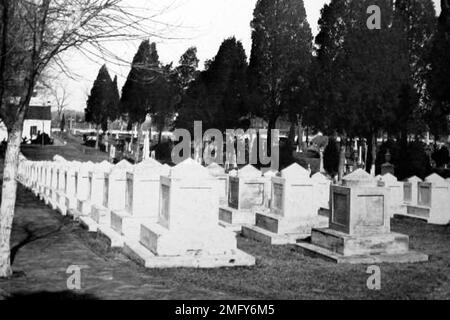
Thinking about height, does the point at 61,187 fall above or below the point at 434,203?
above

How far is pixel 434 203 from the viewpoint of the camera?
16219mm

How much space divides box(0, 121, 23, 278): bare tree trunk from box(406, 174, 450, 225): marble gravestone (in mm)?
12257

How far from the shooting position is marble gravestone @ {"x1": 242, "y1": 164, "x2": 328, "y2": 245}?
1214 centimetres

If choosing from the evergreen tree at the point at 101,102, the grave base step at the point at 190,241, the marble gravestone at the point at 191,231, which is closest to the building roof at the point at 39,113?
the evergreen tree at the point at 101,102

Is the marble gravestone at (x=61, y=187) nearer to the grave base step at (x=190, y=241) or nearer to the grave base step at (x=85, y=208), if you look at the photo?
the grave base step at (x=85, y=208)

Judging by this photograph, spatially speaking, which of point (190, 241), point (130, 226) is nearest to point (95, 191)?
point (130, 226)

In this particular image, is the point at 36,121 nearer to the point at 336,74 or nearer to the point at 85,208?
the point at 336,74

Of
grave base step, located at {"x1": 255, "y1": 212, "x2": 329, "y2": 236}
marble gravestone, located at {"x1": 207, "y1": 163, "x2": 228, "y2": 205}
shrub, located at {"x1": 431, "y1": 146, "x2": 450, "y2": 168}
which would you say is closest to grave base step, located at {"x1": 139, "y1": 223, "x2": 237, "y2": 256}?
grave base step, located at {"x1": 255, "y1": 212, "x2": 329, "y2": 236}

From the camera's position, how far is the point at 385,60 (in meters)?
31.5

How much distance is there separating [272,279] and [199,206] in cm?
203

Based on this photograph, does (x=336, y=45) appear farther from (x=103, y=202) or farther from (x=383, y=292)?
(x=383, y=292)

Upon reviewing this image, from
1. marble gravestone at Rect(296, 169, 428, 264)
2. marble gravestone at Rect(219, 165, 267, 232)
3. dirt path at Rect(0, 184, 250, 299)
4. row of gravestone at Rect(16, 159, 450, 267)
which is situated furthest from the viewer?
marble gravestone at Rect(219, 165, 267, 232)

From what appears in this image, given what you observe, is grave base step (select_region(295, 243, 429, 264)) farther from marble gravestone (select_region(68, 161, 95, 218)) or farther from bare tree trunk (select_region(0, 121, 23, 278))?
marble gravestone (select_region(68, 161, 95, 218))
